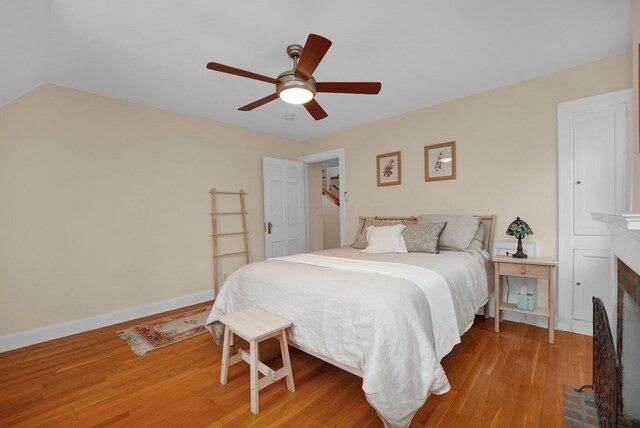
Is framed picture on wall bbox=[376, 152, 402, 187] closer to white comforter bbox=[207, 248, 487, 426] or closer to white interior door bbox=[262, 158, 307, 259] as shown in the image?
white interior door bbox=[262, 158, 307, 259]

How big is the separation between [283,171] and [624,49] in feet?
12.7

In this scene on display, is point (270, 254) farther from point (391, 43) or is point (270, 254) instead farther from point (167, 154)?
point (391, 43)

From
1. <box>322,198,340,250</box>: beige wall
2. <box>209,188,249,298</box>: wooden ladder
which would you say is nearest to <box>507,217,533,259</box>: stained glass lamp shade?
<box>209,188,249,298</box>: wooden ladder

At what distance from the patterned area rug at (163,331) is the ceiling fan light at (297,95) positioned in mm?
2308

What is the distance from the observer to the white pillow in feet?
9.49

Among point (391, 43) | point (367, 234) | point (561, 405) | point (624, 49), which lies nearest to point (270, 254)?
point (367, 234)

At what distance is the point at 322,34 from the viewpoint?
2.06 meters

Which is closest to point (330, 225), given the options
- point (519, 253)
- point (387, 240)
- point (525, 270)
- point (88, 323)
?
point (387, 240)

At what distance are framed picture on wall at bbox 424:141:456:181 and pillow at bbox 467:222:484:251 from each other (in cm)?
68

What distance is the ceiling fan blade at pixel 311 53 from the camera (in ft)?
4.93

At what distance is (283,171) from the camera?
465cm

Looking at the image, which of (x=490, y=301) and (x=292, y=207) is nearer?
(x=490, y=301)

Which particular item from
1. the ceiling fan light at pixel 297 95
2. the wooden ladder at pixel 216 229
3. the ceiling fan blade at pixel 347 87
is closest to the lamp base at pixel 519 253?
the ceiling fan blade at pixel 347 87

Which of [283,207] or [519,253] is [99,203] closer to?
[283,207]
